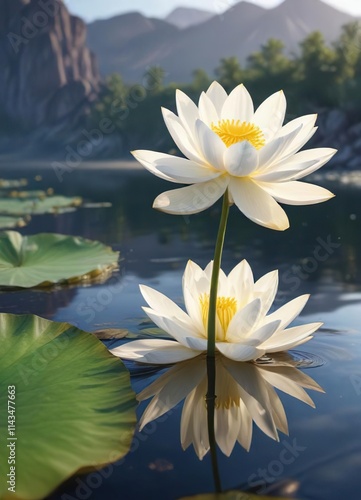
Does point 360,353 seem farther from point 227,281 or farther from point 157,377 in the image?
point 157,377

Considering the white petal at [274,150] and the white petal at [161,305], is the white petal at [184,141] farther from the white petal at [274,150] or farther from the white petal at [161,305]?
the white petal at [161,305]

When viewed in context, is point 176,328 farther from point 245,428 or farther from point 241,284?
point 245,428

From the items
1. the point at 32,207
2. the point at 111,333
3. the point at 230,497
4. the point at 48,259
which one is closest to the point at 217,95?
the point at 111,333

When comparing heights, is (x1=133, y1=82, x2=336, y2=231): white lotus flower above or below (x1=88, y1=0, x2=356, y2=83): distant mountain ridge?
below

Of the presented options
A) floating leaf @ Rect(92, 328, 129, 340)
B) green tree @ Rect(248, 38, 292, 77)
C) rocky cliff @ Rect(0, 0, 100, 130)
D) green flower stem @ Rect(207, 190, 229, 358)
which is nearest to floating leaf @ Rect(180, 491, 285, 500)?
green flower stem @ Rect(207, 190, 229, 358)

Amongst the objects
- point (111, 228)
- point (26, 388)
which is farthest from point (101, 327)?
point (111, 228)

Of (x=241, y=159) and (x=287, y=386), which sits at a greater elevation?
(x=241, y=159)

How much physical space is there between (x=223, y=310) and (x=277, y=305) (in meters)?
0.74

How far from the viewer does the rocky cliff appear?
65.5m

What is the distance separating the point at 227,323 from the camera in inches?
55.3

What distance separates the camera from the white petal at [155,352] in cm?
138

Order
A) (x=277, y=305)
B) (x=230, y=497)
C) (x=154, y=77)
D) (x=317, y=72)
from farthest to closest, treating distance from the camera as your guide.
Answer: (x=154, y=77), (x=317, y=72), (x=277, y=305), (x=230, y=497)

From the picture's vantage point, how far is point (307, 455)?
1015mm

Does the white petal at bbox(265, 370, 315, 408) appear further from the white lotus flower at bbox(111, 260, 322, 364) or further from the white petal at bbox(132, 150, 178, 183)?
the white petal at bbox(132, 150, 178, 183)
